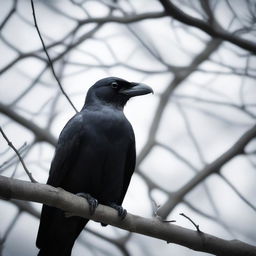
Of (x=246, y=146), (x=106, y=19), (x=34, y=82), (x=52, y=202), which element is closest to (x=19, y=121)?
(x=34, y=82)

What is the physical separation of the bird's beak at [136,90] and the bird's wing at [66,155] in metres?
0.77

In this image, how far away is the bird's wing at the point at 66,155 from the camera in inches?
204

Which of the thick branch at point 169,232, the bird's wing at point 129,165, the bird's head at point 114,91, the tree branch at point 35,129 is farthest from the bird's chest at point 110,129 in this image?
the tree branch at point 35,129

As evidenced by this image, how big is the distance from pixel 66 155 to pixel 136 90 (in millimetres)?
1094

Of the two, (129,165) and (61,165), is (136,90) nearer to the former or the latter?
(129,165)

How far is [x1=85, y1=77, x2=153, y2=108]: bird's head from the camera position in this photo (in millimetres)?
5840

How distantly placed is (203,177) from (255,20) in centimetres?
225

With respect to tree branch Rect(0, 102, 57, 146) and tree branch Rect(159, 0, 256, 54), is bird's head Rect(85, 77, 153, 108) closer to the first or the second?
tree branch Rect(159, 0, 256, 54)

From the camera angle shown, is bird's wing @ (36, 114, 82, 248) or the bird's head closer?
bird's wing @ (36, 114, 82, 248)

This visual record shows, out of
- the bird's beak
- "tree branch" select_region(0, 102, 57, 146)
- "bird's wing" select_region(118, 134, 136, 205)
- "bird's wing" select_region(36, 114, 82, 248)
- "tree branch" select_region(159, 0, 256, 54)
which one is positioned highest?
"tree branch" select_region(159, 0, 256, 54)

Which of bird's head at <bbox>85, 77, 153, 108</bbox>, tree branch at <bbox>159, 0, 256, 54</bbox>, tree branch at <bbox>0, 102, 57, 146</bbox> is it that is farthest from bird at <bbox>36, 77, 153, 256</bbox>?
tree branch at <bbox>0, 102, 57, 146</bbox>

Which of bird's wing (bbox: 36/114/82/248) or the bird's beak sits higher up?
the bird's beak

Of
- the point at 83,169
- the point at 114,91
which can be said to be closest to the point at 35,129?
the point at 114,91

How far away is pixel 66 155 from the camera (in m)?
5.21
